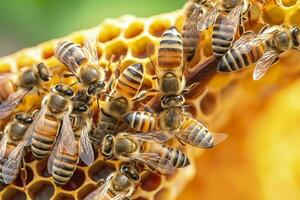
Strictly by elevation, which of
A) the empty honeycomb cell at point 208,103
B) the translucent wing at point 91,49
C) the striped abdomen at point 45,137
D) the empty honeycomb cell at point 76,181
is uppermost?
the translucent wing at point 91,49

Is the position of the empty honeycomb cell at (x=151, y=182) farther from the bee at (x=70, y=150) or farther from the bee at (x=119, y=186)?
the bee at (x=70, y=150)

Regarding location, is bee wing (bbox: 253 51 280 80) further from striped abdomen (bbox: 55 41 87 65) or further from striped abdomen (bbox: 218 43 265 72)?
striped abdomen (bbox: 55 41 87 65)

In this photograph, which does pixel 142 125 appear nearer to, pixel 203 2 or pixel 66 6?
pixel 203 2

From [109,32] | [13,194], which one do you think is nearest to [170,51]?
[109,32]

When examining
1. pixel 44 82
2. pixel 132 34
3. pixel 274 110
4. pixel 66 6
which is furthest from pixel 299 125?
pixel 66 6

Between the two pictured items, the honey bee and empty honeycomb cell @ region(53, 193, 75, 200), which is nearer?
the honey bee

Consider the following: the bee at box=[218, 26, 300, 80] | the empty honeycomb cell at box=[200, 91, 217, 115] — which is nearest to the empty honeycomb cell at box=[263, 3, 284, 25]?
the bee at box=[218, 26, 300, 80]

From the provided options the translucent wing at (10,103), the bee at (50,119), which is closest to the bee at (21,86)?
the translucent wing at (10,103)
